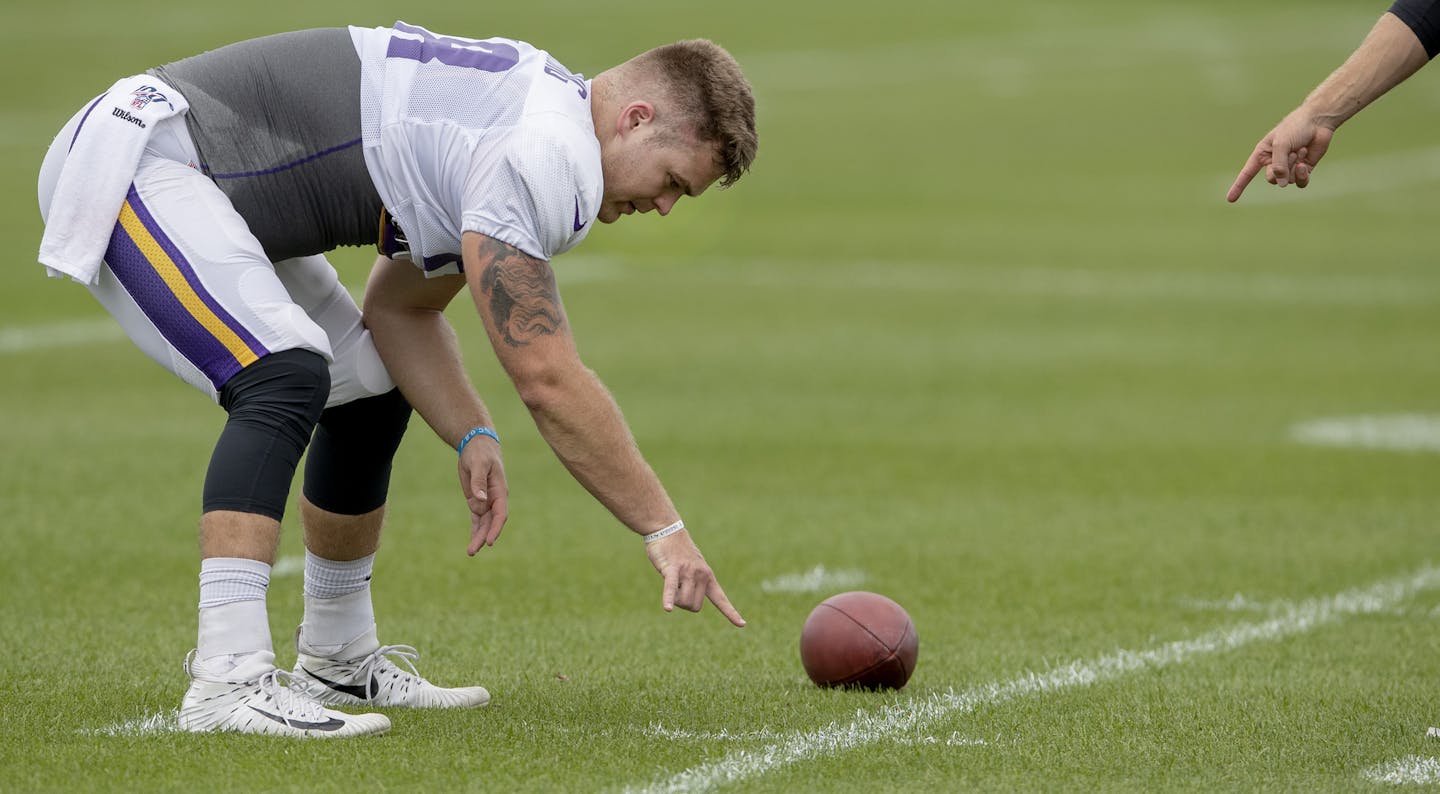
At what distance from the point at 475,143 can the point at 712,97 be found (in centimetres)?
61

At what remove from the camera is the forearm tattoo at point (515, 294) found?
195 inches

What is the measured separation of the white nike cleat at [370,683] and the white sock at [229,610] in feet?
2.21

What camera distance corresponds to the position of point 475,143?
5.08 m

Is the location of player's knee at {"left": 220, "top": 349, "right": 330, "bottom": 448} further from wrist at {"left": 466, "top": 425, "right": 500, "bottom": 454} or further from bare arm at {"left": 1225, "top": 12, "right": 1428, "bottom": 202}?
bare arm at {"left": 1225, "top": 12, "right": 1428, "bottom": 202}

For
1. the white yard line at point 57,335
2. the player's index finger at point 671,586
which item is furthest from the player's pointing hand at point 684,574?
the white yard line at point 57,335

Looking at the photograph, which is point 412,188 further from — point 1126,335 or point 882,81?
point 882,81

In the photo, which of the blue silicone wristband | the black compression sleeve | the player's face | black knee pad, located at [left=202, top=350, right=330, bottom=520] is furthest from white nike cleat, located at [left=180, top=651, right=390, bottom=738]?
the black compression sleeve

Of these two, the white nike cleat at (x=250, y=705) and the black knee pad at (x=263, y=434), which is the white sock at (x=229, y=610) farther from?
the black knee pad at (x=263, y=434)

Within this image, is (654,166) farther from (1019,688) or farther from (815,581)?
(815,581)

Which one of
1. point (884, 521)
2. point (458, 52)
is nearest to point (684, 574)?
point (458, 52)

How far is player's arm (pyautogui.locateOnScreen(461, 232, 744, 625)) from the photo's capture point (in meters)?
4.97

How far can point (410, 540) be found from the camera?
8.74 metres

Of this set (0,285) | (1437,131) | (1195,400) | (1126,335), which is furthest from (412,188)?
(1437,131)

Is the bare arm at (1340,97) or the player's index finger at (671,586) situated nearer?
the player's index finger at (671,586)
